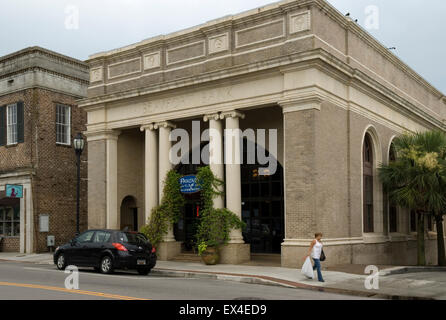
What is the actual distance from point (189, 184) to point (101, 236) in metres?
5.22

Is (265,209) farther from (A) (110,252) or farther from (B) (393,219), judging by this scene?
(A) (110,252)

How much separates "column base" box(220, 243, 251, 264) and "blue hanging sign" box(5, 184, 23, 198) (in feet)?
41.3

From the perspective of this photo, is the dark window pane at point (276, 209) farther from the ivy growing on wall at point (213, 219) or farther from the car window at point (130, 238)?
the car window at point (130, 238)

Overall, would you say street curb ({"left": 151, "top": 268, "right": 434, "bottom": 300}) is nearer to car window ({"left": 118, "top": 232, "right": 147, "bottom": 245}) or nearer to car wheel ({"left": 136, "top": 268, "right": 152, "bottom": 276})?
car wheel ({"left": 136, "top": 268, "right": 152, "bottom": 276})

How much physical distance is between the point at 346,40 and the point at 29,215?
17900 mm

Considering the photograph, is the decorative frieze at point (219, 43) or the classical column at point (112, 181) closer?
the decorative frieze at point (219, 43)

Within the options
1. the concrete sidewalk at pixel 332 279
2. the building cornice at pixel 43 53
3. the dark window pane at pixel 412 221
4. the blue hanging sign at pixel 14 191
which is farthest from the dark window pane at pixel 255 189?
the building cornice at pixel 43 53

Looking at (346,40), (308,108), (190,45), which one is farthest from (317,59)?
(190,45)

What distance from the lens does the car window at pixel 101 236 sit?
18.1m

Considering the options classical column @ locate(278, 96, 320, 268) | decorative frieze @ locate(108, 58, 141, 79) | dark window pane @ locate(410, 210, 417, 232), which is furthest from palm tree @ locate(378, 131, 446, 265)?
decorative frieze @ locate(108, 58, 141, 79)

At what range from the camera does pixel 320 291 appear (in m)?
14.2

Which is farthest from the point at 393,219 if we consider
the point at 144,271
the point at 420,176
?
the point at 144,271

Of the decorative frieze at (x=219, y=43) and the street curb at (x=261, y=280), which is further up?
the decorative frieze at (x=219, y=43)

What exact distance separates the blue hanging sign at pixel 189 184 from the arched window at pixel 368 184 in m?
7.25
